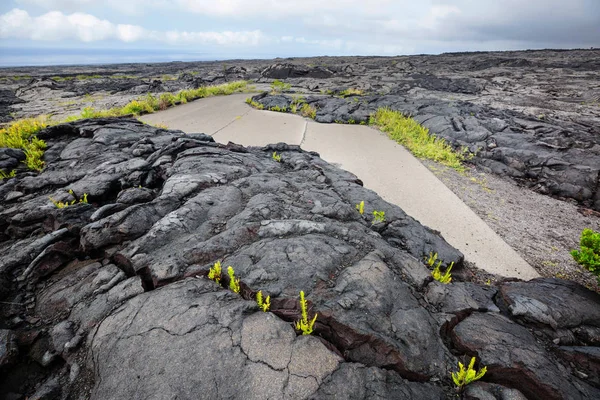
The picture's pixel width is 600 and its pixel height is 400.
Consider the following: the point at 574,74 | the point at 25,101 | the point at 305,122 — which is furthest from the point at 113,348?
the point at 574,74

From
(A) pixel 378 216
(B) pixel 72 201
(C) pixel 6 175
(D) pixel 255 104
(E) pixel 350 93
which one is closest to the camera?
(B) pixel 72 201

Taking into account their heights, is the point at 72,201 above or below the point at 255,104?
below

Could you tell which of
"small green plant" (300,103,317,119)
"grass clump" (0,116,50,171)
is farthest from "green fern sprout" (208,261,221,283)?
"small green plant" (300,103,317,119)

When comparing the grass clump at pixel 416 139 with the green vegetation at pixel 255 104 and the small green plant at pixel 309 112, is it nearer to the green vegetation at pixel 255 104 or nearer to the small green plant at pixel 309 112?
the small green plant at pixel 309 112

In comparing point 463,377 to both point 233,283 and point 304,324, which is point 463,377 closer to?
point 304,324

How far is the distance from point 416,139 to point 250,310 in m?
10.3

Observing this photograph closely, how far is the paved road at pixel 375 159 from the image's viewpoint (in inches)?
194

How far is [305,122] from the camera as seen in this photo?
41.4 feet

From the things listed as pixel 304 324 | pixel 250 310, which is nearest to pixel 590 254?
pixel 304 324

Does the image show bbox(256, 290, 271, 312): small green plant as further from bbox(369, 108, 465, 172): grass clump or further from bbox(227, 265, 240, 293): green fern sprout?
bbox(369, 108, 465, 172): grass clump

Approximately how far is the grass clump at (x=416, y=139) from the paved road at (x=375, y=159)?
0.50 meters

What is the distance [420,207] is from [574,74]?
1146 inches

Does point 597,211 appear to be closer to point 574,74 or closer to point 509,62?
point 574,74

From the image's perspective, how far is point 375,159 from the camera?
8734 millimetres
